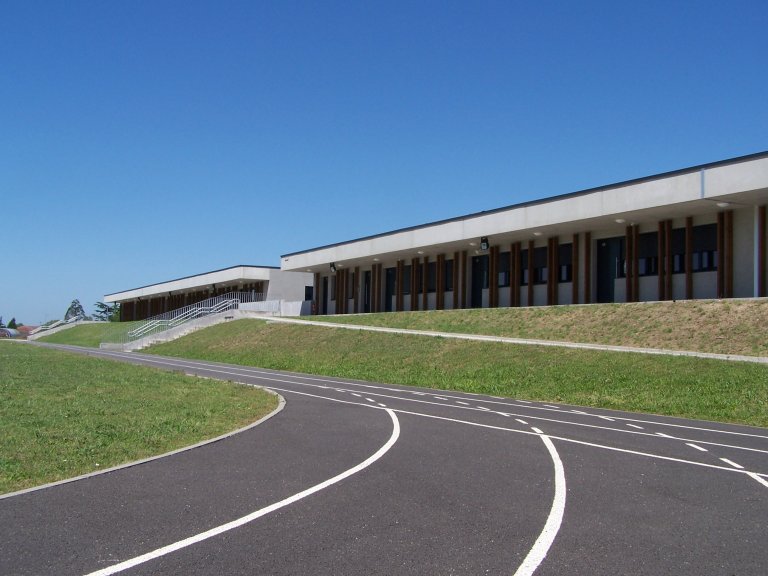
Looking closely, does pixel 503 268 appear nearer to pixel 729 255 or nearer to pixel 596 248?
pixel 596 248

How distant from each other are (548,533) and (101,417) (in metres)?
9.06

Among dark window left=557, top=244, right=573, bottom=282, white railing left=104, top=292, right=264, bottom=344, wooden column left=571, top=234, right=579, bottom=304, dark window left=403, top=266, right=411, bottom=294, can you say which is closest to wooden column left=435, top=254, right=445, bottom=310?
dark window left=403, top=266, right=411, bottom=294

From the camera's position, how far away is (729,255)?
98.6ft

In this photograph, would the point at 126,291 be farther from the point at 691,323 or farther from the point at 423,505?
the point at 423,505

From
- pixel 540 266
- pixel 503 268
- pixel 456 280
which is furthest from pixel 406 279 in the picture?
pixel 540 266

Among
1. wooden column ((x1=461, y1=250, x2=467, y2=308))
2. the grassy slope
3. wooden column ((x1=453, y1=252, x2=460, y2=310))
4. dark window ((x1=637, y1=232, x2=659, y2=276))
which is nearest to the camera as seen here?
the grassy slope

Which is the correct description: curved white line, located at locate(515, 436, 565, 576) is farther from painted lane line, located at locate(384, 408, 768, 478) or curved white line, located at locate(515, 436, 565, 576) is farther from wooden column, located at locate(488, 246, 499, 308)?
wooden column, located at locate(488, 246, 499, 308)

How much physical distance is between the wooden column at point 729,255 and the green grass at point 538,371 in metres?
8.84

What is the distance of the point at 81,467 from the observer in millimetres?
8969

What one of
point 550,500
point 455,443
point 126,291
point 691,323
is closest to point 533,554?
point 550,500

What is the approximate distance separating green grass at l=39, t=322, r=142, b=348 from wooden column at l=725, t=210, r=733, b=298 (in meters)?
51.0

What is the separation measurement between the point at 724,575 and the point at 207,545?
397 cm

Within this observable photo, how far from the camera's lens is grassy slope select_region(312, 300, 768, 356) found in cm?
2392

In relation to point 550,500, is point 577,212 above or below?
above
